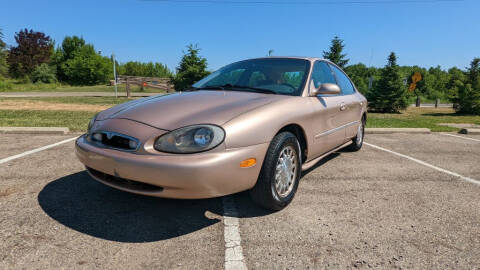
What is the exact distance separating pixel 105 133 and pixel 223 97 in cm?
105

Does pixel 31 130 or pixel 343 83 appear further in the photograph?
pixel 31 130

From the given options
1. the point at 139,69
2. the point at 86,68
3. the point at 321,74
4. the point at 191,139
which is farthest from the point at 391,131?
the point at 139,69

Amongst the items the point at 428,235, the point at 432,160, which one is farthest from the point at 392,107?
the point at 428,235

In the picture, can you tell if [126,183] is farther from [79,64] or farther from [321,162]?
[79,64]

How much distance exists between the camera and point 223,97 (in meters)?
2.73

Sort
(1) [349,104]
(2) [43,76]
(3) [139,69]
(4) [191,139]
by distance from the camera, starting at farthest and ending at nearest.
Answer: (3) [139,69] < (2) [43,76] < (1) [349,104] < (4) [191,139]

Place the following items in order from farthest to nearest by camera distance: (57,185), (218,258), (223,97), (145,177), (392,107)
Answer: (392,107) → (57,185) → (223,97) → (145,177) → (218,258)

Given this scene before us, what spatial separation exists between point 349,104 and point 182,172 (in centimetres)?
281

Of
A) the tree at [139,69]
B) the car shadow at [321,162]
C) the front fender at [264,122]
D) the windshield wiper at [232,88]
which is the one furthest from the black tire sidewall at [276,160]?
the tree at [139,69]

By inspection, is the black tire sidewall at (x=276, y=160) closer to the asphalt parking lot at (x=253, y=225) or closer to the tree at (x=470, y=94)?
the asphalt parking lot at (x=253, y=225)

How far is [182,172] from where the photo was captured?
196 cm

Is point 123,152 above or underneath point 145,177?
above

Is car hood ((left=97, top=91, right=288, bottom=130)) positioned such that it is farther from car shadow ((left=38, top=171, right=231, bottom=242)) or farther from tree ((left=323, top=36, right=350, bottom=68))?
tree ((left=323, top=36, right=350, bottom=68))

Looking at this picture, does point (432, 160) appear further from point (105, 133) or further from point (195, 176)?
point (105, 133)
